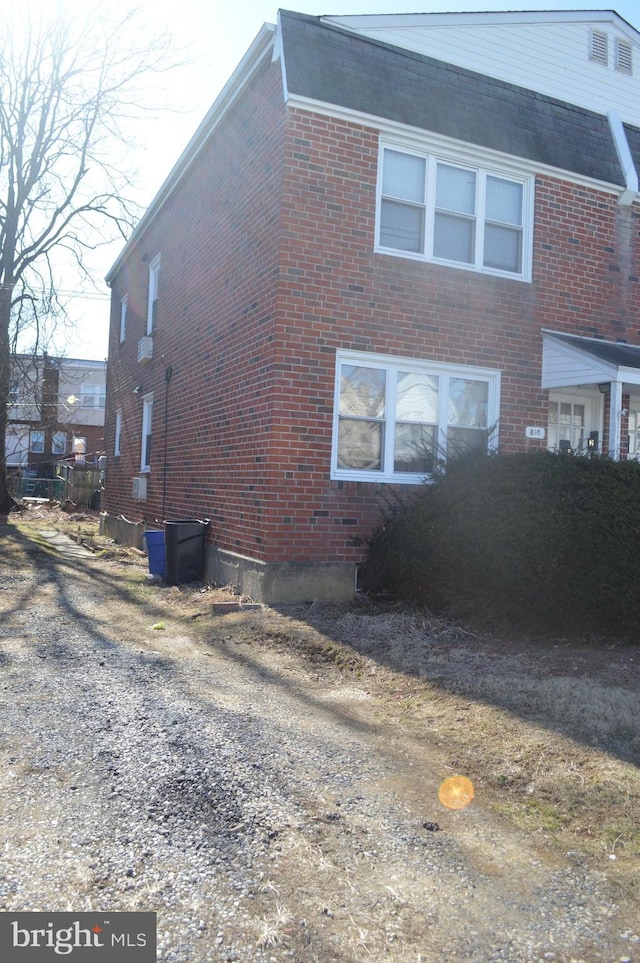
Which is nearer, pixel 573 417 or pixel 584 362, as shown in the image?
pixel 584 362

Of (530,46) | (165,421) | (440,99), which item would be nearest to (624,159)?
(530,46)

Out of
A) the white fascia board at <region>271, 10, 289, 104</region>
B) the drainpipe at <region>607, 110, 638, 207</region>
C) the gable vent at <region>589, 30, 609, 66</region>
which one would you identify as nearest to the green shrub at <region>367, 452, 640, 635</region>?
the white fascia board at <region>271, 10, 289, 104</region>

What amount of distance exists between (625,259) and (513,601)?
6.48m

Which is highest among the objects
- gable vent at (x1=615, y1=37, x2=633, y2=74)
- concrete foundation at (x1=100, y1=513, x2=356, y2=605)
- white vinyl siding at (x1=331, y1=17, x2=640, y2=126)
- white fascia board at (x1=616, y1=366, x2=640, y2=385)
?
gable vent at (x1=615, y1=37, x2=633, y2=74)

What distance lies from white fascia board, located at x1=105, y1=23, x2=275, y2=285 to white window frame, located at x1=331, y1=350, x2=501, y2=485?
157 inches

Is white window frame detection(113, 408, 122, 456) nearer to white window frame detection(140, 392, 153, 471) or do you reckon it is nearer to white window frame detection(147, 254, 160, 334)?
white window frame detection(140, 392, 153, 471)

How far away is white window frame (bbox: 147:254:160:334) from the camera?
14.8 meters

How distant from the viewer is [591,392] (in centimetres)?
1083

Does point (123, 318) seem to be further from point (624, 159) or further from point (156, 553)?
point (624, 159)

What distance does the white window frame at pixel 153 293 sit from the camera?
14.8 m

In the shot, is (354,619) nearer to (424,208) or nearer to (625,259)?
(424,208)

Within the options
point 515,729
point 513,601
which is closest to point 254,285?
point 513,601

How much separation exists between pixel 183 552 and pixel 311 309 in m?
3.80

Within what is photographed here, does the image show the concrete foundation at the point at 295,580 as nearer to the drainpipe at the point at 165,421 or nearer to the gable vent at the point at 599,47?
the drainpipe at the point at 165,421
